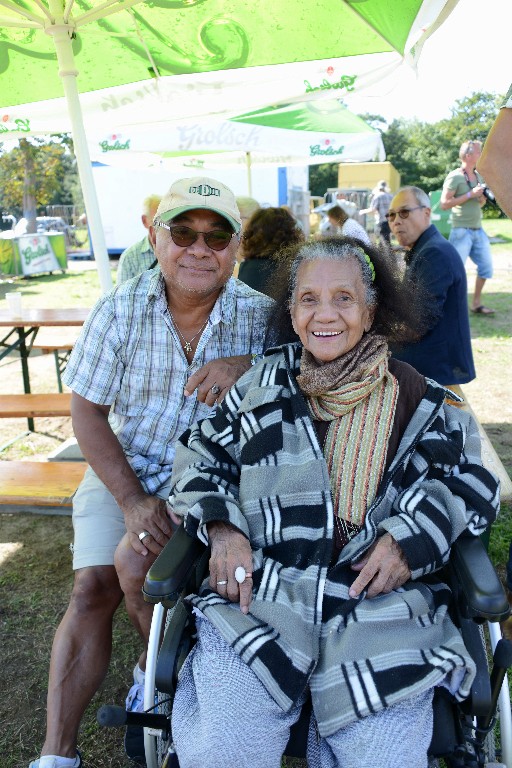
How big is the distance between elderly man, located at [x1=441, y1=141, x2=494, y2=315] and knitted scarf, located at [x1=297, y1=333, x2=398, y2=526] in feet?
21.6

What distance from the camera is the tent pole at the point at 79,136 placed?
312 centimetres

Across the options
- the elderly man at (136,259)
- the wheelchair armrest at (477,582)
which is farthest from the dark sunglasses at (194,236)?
the elderly man at (136,259)

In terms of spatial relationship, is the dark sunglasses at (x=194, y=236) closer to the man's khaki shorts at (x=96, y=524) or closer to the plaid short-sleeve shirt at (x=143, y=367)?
the plaid short-sleeve shirt at (x=143, y=367)

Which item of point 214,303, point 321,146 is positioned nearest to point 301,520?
point 214,303

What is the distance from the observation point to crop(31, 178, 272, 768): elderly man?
2.08m

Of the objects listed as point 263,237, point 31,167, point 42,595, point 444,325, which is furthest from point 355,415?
point 31,167

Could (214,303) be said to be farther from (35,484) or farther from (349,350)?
(35,484)

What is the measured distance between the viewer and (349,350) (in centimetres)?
197

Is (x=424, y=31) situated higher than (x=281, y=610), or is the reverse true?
(x=424, y=31)

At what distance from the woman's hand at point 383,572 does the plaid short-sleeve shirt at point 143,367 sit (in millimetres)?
860

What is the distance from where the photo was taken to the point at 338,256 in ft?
6.55

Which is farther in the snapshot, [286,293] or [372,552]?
[286,293]

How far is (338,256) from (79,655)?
1.51m

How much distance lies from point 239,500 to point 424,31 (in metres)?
2.82
